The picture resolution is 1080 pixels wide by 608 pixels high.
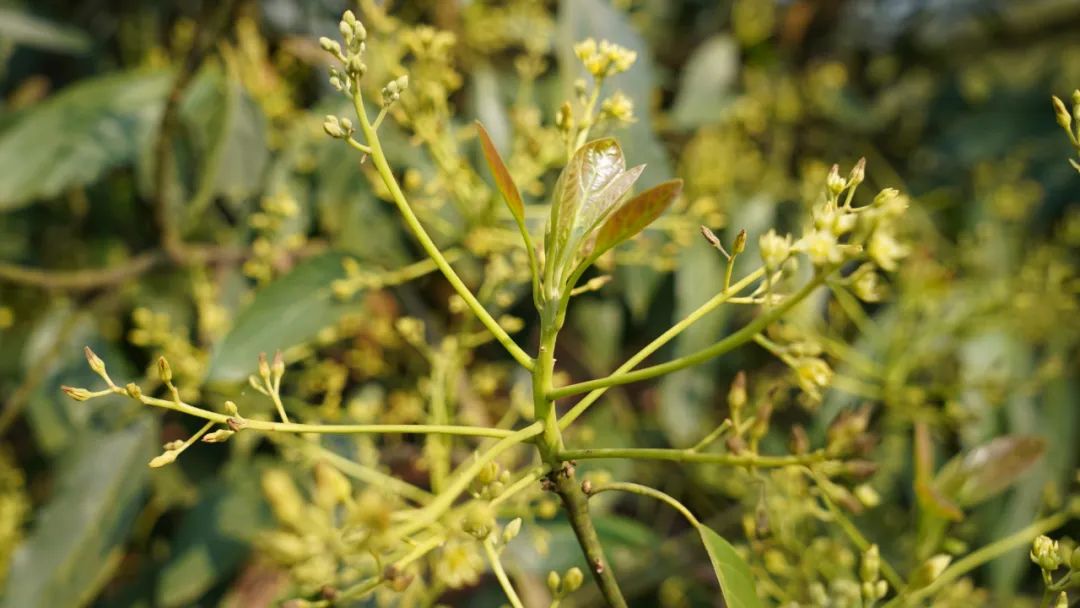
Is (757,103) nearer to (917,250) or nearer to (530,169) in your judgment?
(917,250)

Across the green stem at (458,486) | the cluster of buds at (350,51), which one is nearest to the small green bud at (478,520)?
the green stem at (458,486)


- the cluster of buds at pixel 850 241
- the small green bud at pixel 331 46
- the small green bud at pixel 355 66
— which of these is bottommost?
the cluster of buds at pixel 850 241

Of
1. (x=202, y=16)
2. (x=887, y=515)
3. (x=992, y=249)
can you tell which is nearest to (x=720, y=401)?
(x=887, y=515)

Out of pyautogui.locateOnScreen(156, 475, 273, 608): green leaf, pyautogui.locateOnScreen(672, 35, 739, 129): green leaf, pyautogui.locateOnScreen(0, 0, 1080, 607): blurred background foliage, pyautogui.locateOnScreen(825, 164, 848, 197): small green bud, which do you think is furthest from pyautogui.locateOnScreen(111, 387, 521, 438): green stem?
pyautogui.locateOnScreen(672, 35, 739, 129): green leaf

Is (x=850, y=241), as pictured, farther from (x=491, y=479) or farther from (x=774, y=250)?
(x=491, y=479)

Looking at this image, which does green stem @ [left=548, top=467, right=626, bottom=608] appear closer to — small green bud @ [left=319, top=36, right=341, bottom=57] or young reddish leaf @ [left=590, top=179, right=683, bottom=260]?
young reddish leaf @ [left=590, top=179, right=683, bottom=260]

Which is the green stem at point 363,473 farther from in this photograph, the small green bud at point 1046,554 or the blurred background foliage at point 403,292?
the small green bud at point 1046,554

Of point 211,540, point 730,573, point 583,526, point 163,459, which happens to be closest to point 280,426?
point 163,459
